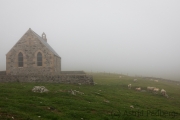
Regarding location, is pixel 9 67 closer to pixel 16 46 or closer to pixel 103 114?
pixel 16 46

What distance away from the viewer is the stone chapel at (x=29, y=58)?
33.4m

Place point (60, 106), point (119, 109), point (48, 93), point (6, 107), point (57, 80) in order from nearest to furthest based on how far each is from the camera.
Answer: point (6, 107) → point (60, 106) → point (119, 109) → point (48, 93) → point (57, 80)

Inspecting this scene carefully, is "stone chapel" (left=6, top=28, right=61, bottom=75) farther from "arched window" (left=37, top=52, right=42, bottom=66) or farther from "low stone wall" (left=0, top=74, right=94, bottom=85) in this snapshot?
"low stone wall" (left=0, top=74, right=94, bottom=85)

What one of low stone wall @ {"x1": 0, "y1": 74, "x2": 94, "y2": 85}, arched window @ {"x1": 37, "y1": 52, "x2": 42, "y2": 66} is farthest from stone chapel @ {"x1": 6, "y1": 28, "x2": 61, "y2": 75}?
low stone wall @ {"x1": 0, "y1": 74, "x2": 94, "y2": 85}

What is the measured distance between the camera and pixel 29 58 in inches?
1321

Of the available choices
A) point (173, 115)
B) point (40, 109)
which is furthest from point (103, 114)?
point (173, 115)

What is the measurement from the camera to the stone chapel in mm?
33375

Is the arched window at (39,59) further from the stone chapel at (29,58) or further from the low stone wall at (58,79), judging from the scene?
the low stone wall at (58,79)

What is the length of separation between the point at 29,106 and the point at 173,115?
12265 mm

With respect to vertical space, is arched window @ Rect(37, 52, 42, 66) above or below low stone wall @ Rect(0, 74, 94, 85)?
above

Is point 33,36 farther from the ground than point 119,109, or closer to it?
farther from the ground

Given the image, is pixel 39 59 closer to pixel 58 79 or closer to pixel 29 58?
pixel 29 58

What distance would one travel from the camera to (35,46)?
3350 centimetres

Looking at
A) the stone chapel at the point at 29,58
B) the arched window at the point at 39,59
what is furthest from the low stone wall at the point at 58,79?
the arched window at the point at 39,59
